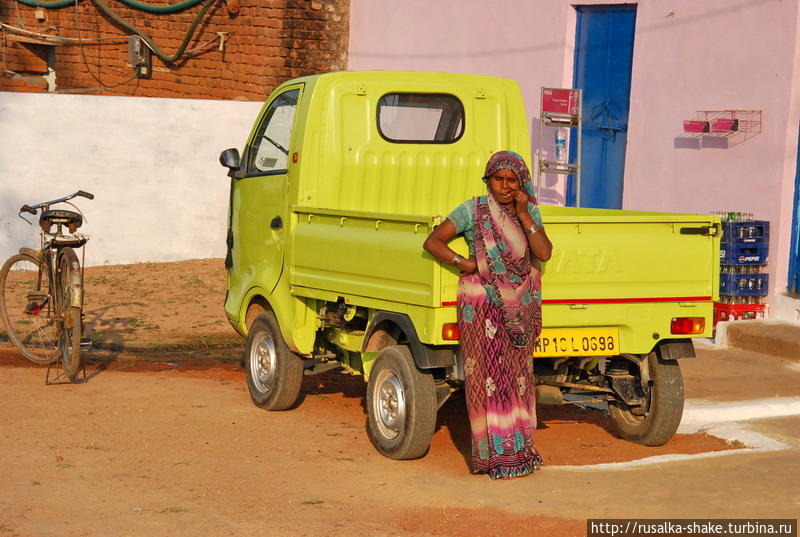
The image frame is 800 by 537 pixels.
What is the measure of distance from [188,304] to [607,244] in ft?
26.7

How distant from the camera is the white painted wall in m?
16.0

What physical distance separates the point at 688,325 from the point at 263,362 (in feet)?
10.2

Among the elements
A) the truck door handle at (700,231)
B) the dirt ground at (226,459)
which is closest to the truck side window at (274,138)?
the dirt ground at (226,459)

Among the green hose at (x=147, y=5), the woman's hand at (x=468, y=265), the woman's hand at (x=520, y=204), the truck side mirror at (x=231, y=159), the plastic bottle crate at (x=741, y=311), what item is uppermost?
the green hose at (x=147, y=5)

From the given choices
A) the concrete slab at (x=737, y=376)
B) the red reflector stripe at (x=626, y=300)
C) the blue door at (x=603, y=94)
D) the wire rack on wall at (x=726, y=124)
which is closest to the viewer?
the red reflector stripe at (x=626, y=300)

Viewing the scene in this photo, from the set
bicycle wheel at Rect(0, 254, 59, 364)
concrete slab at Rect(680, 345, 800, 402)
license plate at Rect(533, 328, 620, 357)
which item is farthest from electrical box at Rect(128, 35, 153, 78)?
license plate at Rect(533, 328, 620, 357)

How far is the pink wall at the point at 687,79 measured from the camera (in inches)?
473

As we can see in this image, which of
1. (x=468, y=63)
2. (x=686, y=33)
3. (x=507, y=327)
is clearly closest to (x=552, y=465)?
(x=507, y=327)

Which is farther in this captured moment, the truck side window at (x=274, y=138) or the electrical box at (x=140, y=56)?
the electrical box at (x=140, y=56)

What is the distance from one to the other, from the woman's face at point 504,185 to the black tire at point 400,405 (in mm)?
1047

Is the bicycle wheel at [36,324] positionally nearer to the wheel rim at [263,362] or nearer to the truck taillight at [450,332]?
the wheel rim at [263,362]

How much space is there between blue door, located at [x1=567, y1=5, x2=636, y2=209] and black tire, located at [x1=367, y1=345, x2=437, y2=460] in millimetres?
7940

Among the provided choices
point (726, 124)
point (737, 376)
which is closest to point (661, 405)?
point (737, 376)

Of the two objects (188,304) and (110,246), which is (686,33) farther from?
(110,246)
